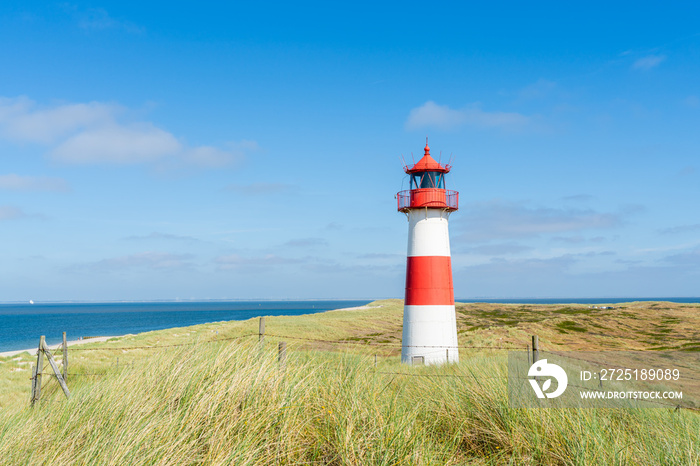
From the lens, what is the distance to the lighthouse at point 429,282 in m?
14.2

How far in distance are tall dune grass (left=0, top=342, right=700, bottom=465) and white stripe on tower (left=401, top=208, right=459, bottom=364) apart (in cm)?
786

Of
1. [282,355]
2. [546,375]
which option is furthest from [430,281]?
[282,355]

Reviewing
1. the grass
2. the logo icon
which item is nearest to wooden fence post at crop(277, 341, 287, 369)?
the grass

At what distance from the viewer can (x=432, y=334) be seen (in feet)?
46.4

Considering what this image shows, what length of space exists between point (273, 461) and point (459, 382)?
3273 millimetres

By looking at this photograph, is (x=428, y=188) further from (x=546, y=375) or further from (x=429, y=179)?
(x=546, y=375)

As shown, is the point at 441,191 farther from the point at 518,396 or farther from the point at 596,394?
the point at 518,396

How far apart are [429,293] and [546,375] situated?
633 cm

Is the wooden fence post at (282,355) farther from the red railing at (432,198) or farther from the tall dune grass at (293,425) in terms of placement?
the red railing at (432,198)

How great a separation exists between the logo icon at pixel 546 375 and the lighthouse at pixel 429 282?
18.3 feet

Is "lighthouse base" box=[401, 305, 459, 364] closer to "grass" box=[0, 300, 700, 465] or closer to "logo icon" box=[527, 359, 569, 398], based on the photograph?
"logo icon" box=[527, 359, 569, 398]

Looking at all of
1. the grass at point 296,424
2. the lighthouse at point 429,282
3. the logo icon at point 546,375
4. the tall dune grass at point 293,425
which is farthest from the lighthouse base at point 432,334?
the tall dune grass at point 293,425

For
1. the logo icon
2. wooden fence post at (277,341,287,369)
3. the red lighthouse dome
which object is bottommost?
the logo icon

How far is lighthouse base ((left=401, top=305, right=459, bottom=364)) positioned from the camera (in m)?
14.1
